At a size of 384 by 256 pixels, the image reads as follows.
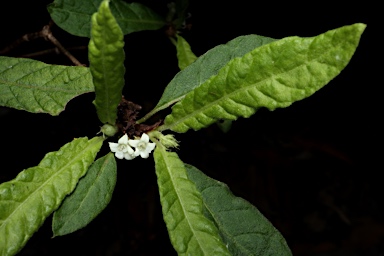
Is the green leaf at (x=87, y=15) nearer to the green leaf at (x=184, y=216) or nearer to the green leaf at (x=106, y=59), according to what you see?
the green leaf at (x=106, y=59)

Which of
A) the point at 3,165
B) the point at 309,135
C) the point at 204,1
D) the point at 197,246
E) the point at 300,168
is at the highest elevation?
the point at 204,1

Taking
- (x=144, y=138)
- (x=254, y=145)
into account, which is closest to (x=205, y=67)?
(x=144, y=138)

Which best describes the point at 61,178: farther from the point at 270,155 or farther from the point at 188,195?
A: the point at 270,155

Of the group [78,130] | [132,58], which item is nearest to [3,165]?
[78,130]

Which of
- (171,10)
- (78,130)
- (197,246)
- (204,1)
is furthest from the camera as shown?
(78,130)

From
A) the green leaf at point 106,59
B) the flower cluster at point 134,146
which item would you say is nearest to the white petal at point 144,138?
the flower cluster at point 134,146

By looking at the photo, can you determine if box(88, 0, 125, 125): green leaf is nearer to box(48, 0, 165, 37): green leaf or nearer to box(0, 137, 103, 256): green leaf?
box(0, 137, 103, 256): green leaf

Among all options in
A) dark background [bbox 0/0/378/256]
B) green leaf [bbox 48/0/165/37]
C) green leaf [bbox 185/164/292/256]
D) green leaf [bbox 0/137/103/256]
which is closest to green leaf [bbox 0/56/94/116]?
green leaf [bbox 0/137/103/256]
